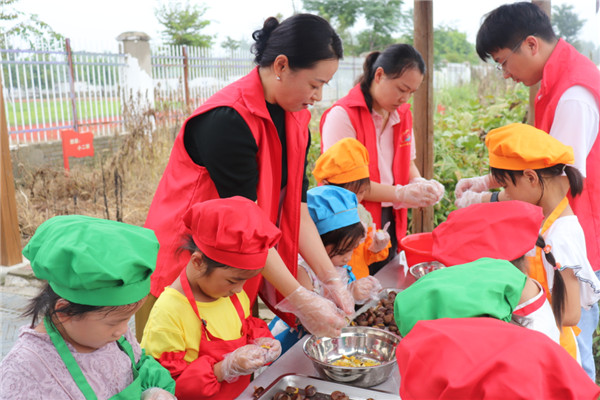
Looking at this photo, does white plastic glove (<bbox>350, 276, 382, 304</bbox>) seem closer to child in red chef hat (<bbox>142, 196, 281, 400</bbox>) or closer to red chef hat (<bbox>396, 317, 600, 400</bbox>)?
child in red chef hat (<bbox>142, 196, 281, 400</bbox>)

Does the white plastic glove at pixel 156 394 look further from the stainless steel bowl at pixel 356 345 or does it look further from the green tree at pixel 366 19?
the green tree at pixel 366 19

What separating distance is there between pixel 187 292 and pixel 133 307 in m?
0.38

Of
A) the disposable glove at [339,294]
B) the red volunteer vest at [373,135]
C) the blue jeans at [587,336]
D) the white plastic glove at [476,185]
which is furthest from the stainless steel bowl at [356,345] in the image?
the white plastic glove at [476,185]

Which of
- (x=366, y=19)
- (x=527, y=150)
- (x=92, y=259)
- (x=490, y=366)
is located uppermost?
(x=366, y=19)

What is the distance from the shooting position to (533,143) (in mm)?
1957

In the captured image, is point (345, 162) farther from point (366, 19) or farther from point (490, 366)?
point (366, 19)

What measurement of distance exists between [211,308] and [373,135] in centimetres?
153

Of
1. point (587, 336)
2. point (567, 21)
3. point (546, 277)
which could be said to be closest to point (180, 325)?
point (546, 277)

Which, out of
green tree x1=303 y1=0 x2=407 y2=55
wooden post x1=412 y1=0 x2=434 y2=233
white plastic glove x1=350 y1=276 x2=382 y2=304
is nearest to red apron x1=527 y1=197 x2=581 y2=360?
white plastic glove x1=350 y1=276 x2=382 y2=304

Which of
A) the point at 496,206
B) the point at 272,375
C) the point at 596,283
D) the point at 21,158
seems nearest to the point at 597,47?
the point at 596,283

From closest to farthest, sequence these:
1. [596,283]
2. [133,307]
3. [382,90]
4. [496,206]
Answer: [133,307], [496,206], [596,283], [382,90]

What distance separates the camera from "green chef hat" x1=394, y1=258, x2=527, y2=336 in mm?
1058

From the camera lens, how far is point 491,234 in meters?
1.57

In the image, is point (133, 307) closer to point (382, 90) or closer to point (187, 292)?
point (187, 292)
